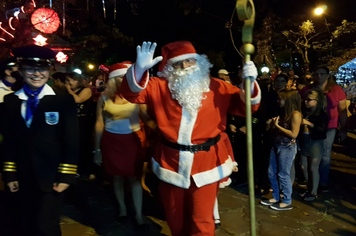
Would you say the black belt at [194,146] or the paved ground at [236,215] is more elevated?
the black belt at [194,146]

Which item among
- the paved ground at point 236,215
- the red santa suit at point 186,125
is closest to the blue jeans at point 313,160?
the paved ground at point 236,215

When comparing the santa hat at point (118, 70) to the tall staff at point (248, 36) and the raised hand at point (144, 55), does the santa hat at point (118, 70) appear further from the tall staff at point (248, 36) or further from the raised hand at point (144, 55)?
the tall staff at point (248, 36)

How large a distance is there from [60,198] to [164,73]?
143 centimetres

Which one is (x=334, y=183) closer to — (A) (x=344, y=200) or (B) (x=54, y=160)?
(A) (x=344, y=200)

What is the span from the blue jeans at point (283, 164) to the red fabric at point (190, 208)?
1.64 metres

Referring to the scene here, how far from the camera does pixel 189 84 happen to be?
2.65 m

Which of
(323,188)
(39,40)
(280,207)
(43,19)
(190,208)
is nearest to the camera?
(190,208)

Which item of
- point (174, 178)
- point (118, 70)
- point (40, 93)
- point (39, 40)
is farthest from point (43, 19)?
point (174, 178)

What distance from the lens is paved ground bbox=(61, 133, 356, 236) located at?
3713 millimetres

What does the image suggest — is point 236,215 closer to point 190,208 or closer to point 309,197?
point 309,197

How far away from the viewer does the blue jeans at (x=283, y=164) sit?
4035mm

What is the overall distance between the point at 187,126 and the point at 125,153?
1.24 m

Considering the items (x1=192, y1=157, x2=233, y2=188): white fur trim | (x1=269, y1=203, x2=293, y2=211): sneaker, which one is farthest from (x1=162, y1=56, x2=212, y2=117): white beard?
(x1=269, y1=203, x2=293, y2=211): sneaker

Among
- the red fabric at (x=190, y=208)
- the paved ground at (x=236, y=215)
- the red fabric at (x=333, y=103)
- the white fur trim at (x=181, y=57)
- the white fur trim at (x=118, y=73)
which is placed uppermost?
the white fur trim at (x=181, y=57)
